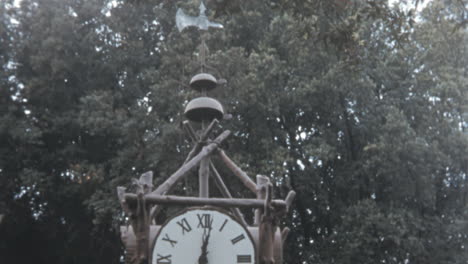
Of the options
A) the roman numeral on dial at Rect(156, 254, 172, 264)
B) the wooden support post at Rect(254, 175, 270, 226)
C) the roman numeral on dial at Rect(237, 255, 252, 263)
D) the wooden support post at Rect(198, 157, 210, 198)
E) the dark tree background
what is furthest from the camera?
the dark tree background

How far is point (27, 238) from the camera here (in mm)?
16969

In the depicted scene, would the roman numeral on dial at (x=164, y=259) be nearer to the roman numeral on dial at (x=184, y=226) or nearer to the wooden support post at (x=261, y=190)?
the roman numeral on dial at (x=184, y=226)

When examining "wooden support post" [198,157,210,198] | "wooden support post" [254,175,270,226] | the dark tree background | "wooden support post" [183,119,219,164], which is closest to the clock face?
"wooden support post" [254,175,270,226]

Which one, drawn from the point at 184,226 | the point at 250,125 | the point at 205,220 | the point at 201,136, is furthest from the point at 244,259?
the point at 250,125

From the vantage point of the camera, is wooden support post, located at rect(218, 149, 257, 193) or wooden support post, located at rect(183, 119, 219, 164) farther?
wooden support post, located at rect(183, 119, 219, 164)

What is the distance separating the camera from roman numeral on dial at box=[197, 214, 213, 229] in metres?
5.73

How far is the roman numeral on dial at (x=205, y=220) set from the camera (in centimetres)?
573

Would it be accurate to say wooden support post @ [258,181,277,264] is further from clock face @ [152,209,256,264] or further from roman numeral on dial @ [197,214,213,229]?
roman numeral on dial @ [197,214,213,229]

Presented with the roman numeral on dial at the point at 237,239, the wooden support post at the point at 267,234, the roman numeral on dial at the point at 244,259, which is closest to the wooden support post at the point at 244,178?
the wooden support post at the point at 267,234

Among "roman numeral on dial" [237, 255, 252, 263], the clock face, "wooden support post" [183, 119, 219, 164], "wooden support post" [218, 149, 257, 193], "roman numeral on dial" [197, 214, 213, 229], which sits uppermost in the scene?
"wooden support post" [183, 119, 219, 164]

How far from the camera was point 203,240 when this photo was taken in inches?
224

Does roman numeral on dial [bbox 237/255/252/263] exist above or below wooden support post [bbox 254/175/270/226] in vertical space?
below

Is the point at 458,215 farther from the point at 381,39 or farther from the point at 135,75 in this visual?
the point at 135,75

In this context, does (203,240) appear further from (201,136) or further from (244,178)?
(201,136)
